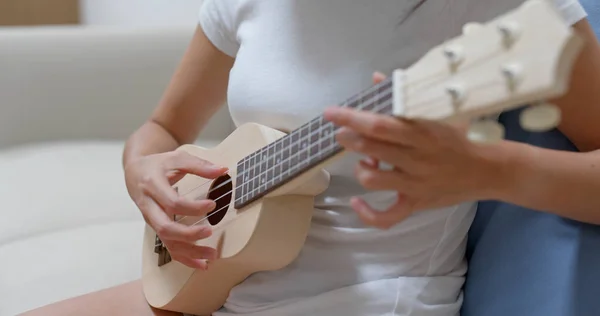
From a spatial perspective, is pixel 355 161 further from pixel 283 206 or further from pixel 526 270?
pixel 526 270

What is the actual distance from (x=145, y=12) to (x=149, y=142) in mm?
976

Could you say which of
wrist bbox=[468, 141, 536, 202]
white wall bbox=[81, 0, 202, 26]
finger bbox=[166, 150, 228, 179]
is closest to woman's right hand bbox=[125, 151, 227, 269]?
finger bbox=[166, 150, 228, 179]

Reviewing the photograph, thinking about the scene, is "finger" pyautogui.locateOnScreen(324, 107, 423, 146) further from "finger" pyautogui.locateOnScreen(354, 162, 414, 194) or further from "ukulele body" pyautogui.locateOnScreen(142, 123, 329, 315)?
"ukulele body" pyautogui.locateOnScreen(142, 123, 329, 315)

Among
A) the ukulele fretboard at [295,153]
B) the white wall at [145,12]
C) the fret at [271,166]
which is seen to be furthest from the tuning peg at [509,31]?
the white wall at [145,12]

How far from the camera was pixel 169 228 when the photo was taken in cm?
85

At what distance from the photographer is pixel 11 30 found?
153 cm

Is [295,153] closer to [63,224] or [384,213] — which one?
[384,213]

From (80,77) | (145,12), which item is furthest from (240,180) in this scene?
(145,12)

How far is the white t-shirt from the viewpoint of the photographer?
78 cm

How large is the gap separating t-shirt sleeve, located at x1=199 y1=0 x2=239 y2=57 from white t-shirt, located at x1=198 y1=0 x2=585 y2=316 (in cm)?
6

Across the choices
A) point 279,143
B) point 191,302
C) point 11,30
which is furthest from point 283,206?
point 11,30

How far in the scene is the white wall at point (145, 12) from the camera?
1887 millimetres

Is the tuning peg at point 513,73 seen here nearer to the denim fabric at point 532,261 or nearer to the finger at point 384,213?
the finger at point 384,213

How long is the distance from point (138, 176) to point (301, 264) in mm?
266
